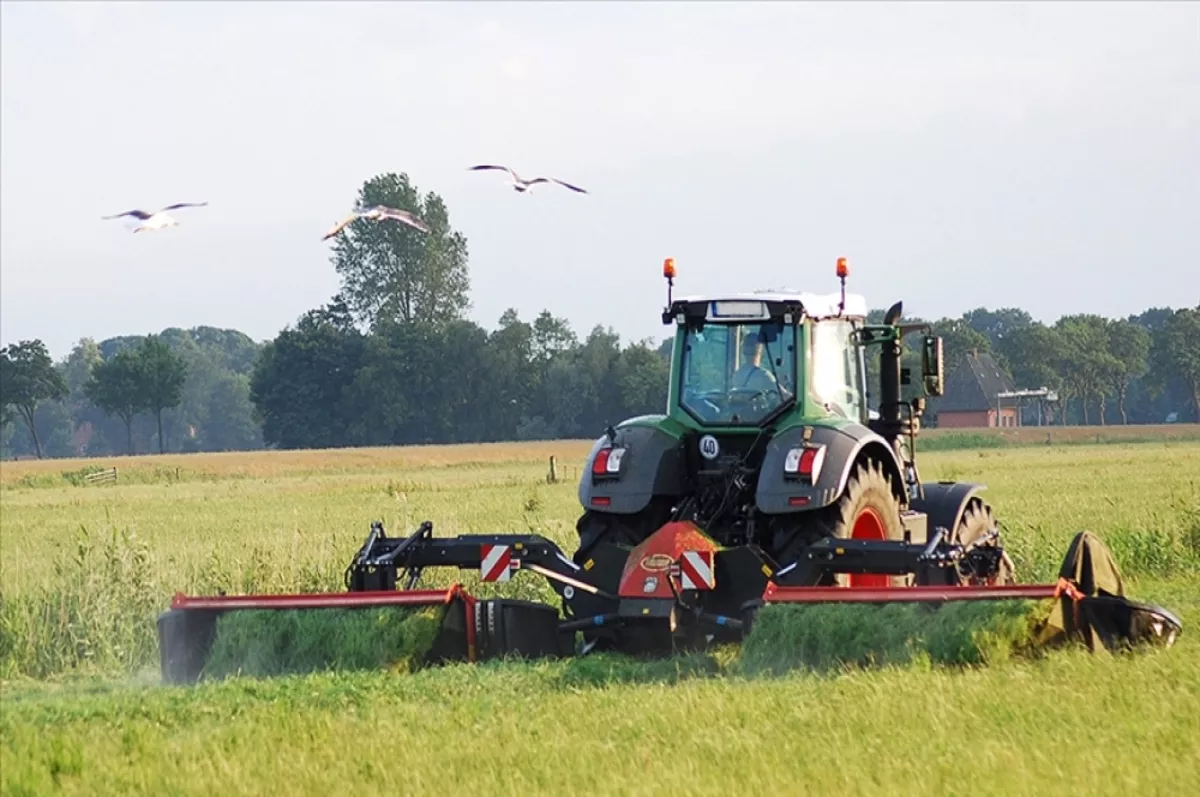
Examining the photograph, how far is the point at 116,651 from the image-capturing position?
41.7ft

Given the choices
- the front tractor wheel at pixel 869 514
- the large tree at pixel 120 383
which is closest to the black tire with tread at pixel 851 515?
the front tractor wheel at pixel 869 514

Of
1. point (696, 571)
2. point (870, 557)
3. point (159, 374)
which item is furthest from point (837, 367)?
point (159, 374)

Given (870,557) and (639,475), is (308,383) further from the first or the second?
(870,557)

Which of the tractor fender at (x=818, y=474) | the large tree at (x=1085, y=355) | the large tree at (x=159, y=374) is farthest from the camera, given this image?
the large tree at (x=159, y=374)

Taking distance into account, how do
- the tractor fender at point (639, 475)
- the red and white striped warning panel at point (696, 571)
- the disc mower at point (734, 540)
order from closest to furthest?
the disc mower at point (734, 540) → the red and white striped warning panel at point (696, 571) → the tractor fender at point (639, 475)

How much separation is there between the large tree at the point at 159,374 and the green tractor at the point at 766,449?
78.6m

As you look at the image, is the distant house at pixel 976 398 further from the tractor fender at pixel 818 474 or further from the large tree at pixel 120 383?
the tractor fender at pixel 818 474

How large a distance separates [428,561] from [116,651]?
297 cm

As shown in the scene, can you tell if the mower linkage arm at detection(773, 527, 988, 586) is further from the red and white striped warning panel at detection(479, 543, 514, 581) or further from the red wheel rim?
the red and white striped warning panel at detection(479, 543, 514, 581)

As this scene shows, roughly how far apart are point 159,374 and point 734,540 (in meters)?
79.6

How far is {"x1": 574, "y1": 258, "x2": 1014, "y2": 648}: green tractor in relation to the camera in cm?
1046

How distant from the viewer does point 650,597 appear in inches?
400

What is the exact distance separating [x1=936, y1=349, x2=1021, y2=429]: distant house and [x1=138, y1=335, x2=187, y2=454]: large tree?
3979cm

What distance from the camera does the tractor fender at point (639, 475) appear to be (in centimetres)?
1092
